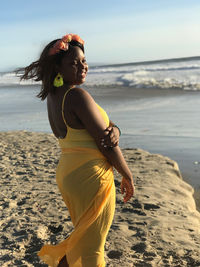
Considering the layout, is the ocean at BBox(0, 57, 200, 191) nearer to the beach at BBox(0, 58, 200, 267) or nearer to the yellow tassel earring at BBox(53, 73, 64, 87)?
the beach at BBox(0, 58, 200, 267)

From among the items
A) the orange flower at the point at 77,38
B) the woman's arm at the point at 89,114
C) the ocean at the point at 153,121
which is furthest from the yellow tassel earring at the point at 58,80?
the ocean at the point at 153,121

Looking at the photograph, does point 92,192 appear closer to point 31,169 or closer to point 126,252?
point 126,252

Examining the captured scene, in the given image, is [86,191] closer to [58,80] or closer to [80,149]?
[80,149]

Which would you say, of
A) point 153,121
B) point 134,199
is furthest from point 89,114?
point 153,121

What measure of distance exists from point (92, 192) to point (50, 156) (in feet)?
15.1

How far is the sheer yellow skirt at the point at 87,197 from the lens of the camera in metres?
2.10

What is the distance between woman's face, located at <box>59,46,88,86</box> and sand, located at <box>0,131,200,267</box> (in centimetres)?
167

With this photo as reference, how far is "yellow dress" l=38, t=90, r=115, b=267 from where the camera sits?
6.89ft

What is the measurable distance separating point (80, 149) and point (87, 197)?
0.91ft

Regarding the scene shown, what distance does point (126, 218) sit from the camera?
12.8ft

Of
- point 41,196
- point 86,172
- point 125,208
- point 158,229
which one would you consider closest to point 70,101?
point 86,172

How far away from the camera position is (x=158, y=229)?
3.64 metres

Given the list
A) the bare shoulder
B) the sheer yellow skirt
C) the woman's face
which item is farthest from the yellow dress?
the woman's face

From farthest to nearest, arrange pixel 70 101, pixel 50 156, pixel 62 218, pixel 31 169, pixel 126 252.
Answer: pixel 50 156 → pixel 31 169 → pixel 62 218 → pixel 126 252 → pixel 70 101
